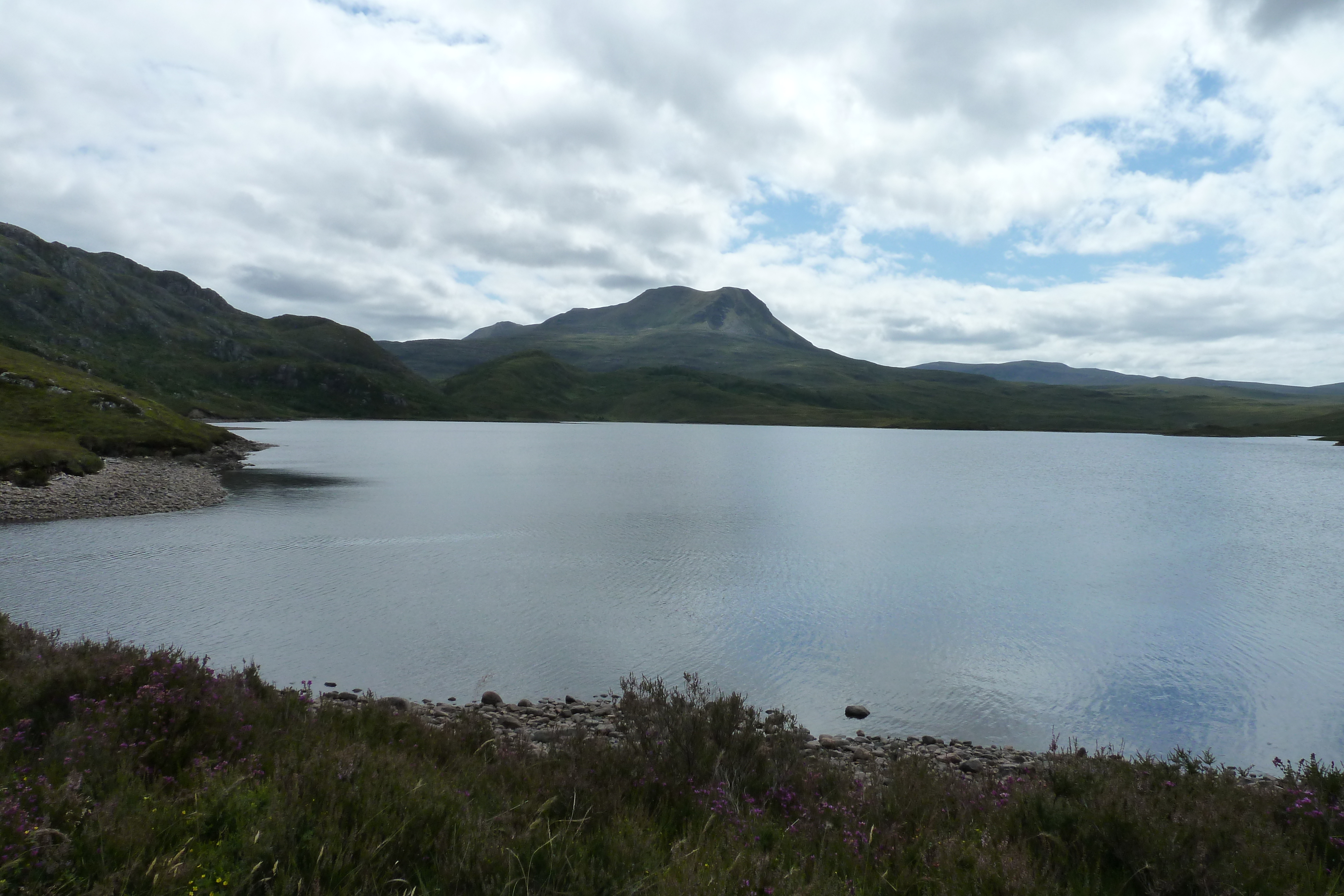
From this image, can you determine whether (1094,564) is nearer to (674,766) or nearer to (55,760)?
(674,766)

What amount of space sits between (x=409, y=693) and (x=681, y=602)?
33.5 ft

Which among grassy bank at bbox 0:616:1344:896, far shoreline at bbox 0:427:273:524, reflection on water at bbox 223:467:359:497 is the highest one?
grassy bank at bbox 0:616:1344:896

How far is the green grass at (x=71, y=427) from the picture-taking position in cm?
4478

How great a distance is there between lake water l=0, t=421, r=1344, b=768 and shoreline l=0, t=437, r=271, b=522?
2.10 m

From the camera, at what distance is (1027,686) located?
56.5 ft

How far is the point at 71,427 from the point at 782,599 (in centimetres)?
6500

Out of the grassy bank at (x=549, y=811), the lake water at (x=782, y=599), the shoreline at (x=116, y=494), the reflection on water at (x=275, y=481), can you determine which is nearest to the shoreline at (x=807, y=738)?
the lake water at (x=782, y=599)

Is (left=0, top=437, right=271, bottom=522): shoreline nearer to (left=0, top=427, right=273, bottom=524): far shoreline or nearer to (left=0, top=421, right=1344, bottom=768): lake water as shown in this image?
(left=0, top=427, right=273, bottom=524): far shoreline

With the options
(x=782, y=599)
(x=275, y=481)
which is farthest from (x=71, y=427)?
(x=782, y=599)

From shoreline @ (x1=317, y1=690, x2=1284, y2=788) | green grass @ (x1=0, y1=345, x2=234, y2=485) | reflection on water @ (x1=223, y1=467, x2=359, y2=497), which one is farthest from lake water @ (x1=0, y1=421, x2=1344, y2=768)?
green grass @ (x1=0, y1=345, x2=234, y2=485)

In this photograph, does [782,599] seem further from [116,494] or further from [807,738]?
[116,494]

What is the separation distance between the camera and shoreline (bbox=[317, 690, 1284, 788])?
11.0m

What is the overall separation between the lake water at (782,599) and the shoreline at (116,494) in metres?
2.10

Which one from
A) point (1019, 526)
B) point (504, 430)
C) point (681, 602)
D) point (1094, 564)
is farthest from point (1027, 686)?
point (504, 430)
